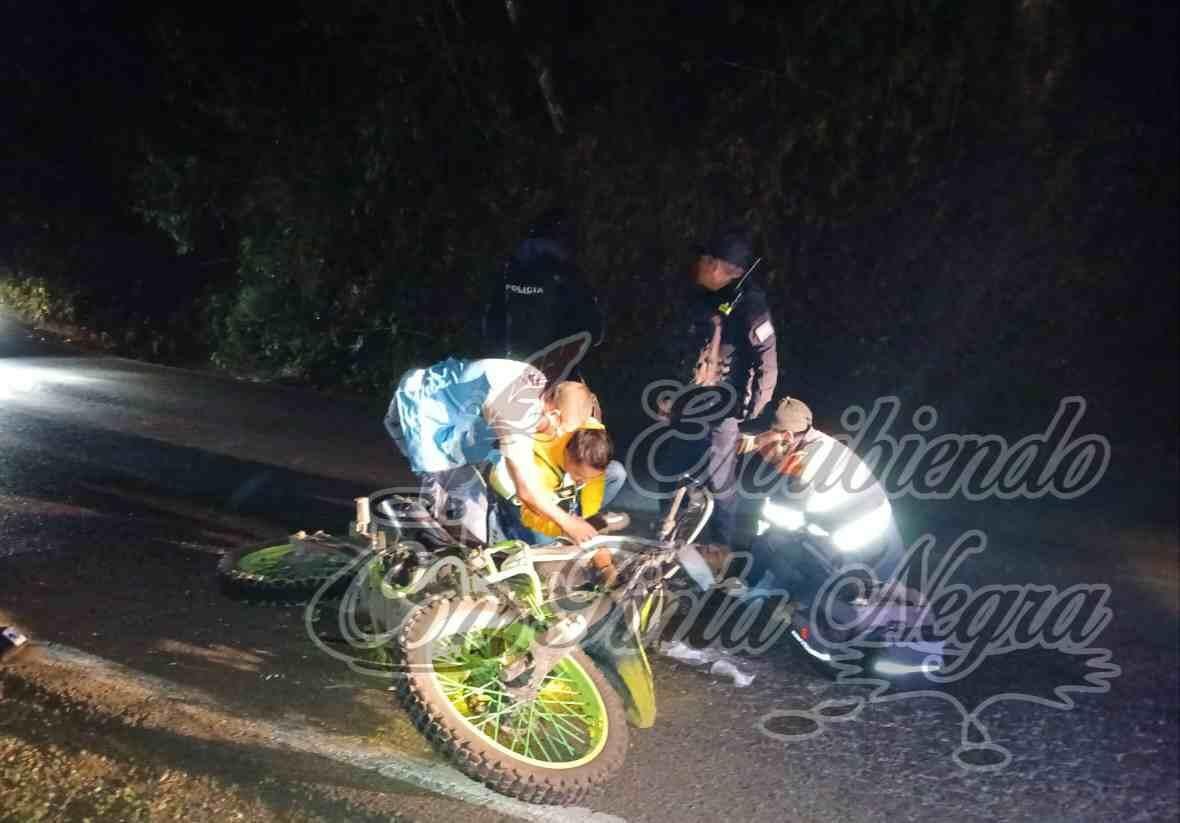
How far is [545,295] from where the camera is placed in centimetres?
564

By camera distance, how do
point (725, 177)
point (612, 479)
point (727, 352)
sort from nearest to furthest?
point (612, 479) < point (727, 352) < point (725, 177)

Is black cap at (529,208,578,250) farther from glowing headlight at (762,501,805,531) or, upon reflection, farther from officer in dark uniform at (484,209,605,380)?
glowing headlight at (762,501,805,531)

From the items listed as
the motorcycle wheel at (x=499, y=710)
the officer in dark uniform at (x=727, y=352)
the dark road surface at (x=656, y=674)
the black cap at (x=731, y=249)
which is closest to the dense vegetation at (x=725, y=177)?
the dark road surface at (x=656, y=674)

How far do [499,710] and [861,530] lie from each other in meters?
1.91

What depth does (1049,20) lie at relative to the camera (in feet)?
31.2

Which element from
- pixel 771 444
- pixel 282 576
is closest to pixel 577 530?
pixel 771 444

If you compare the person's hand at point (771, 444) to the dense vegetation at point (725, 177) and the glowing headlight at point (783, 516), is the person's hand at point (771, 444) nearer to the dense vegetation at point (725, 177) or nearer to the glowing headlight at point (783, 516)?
the glowing headlight at point (783, 516)

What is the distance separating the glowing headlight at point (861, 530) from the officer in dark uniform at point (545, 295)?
182 centimetres

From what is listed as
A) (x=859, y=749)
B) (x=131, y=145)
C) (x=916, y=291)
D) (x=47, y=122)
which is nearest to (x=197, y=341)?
(x=131, y=145)

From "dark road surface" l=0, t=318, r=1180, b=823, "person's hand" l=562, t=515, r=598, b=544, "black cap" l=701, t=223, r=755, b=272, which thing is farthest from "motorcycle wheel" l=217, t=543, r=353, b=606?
"black cap" l=701, t=223, r=755, b=272

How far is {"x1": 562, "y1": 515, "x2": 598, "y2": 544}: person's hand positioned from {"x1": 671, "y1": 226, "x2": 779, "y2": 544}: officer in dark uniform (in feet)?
6.02

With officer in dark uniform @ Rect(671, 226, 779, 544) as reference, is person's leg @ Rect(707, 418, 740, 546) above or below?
below

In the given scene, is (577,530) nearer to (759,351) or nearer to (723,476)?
(723,476)

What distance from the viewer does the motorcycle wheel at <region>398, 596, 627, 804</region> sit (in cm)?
329
